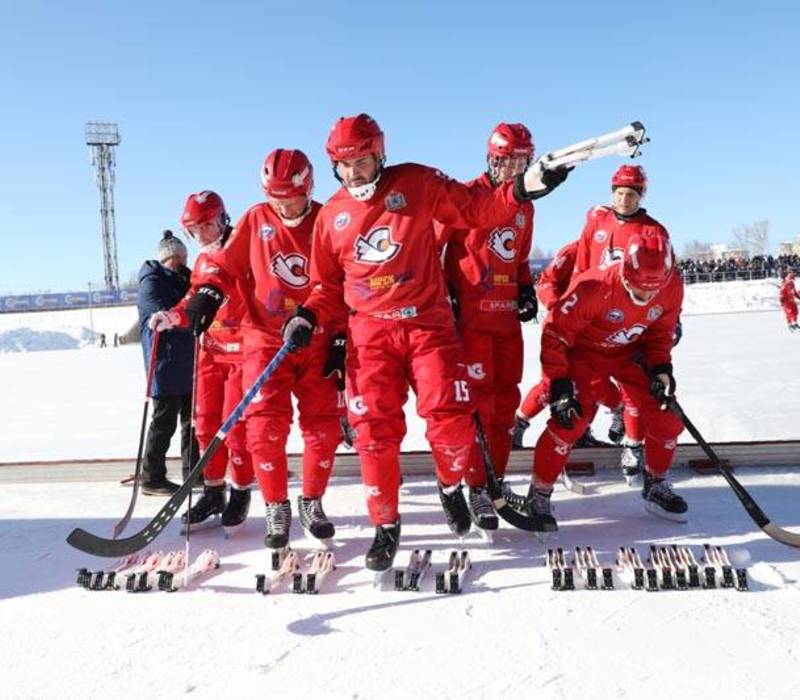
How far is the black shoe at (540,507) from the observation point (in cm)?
344

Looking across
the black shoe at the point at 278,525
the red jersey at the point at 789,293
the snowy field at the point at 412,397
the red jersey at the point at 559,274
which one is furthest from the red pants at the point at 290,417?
the red jersey at the point at 789,293

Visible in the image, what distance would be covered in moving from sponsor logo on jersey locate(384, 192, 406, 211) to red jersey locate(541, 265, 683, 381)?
1.08m

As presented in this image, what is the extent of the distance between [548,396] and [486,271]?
80 centimetres

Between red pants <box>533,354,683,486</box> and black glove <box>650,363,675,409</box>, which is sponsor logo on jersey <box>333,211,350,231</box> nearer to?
red pants <box>533,354,683,486</box>

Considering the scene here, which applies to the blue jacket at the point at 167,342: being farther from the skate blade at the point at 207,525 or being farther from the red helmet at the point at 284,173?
the red helmet at the point at 284,173

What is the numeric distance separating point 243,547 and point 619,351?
2279 mm

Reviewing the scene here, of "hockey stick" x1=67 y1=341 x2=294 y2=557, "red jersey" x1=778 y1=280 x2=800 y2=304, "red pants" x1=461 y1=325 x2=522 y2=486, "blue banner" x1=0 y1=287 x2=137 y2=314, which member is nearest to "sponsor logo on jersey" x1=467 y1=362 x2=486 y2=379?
"red pants" x1=461 y1=325 x2=522 y2=486

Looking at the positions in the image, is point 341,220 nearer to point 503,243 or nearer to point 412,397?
point 503,243

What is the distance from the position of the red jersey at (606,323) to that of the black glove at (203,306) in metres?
1.75

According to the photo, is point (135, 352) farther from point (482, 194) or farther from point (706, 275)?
point (706, 275)

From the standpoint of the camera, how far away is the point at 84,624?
8.68 feet

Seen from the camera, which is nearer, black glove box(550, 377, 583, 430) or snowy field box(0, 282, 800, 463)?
black glove box(550, 377, 583, 430)

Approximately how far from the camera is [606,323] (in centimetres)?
374

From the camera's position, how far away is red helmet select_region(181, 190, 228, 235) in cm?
409
